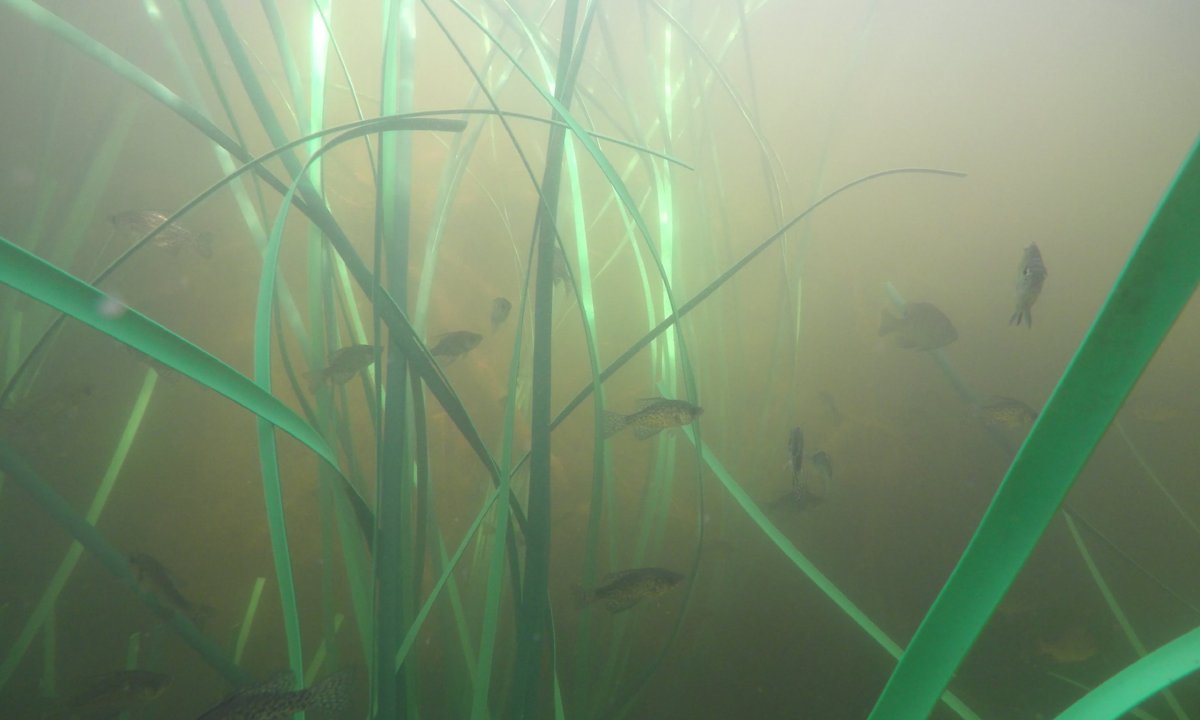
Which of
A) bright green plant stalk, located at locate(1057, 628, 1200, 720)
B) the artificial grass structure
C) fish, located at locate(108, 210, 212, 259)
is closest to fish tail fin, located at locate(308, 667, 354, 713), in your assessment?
the artificial grass structure

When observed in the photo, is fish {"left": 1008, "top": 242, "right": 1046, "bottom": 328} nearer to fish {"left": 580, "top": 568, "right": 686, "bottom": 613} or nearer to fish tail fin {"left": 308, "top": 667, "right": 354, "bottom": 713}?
fish {"left": 580, "top": 568, "right": 686, "bottom": 613}

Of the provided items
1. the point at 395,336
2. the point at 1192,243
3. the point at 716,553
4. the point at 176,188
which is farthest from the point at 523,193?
the point at 1192,243

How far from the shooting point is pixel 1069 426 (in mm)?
551

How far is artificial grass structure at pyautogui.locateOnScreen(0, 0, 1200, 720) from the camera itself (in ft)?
1.88

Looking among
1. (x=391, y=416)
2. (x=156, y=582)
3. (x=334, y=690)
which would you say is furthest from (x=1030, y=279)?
(x=156, y=582)

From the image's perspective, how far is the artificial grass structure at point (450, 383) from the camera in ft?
A: 1.88

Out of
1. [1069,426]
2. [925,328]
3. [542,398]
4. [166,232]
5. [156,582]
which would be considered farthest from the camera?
[925,328]

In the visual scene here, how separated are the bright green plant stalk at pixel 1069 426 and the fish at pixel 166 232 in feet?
8.86

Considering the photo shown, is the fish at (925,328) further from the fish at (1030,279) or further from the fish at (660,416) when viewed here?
the fish at (660,416)

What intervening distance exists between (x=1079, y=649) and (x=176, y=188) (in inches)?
198

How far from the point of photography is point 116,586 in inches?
119

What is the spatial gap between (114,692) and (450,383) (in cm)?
161

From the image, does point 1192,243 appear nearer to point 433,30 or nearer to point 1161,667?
point 1161,667

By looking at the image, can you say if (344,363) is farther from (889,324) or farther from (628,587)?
(889,324)
